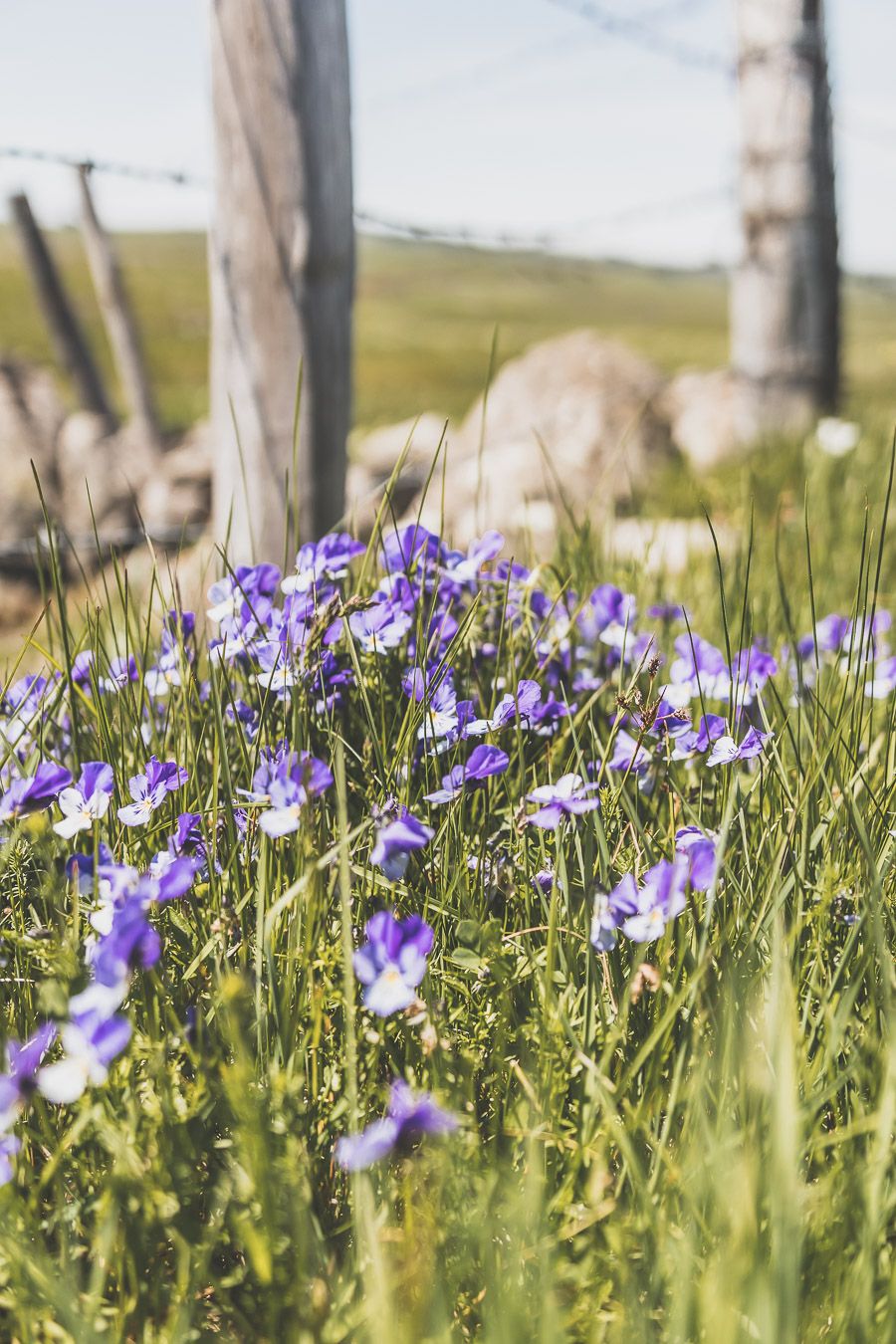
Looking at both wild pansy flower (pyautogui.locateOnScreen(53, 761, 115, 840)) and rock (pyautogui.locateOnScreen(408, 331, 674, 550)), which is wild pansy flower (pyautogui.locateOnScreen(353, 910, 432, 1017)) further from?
rock (pyautogui.locateOnScreen(408, 331, 674, 550))

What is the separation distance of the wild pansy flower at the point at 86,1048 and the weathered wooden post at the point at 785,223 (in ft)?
15.7

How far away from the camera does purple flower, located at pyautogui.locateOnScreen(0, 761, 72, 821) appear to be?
4.11 feet

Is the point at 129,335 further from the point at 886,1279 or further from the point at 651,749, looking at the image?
the point at 886,1279

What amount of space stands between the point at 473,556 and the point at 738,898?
79 cm

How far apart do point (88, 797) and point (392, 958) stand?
0.52 m

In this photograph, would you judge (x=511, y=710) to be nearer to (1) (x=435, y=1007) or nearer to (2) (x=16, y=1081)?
(1) (x=435, y=1007)

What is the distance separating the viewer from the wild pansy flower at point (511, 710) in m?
1.40

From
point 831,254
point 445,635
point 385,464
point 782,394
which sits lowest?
point 385,464

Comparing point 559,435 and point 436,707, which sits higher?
point 436,707

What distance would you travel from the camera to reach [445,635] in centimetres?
168

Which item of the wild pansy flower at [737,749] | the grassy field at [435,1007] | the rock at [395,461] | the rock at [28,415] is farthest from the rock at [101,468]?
the wild pansy flower at [737,749]

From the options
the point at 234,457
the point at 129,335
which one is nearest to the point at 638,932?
the point at 234,457

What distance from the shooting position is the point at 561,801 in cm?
120

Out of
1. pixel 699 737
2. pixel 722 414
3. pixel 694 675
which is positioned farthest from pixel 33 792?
pixel 722 414
